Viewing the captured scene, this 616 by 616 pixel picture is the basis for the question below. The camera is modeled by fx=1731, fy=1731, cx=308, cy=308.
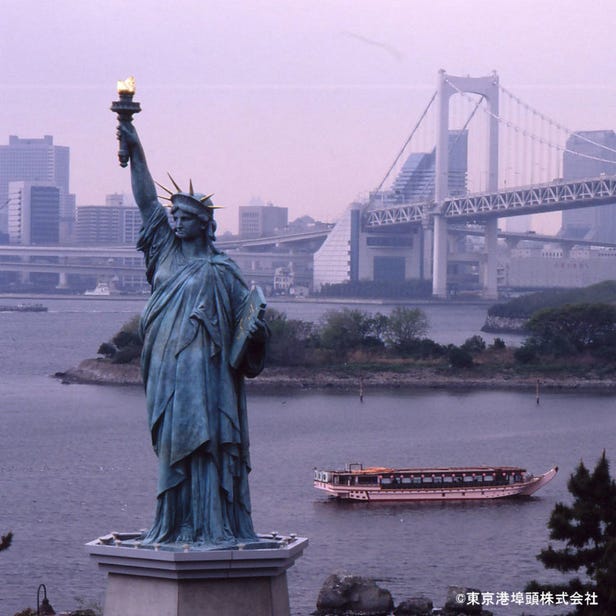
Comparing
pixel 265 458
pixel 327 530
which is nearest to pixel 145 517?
pixel 327 530

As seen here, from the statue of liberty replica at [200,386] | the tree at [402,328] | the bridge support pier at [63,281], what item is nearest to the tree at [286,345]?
the tree at [402,328]

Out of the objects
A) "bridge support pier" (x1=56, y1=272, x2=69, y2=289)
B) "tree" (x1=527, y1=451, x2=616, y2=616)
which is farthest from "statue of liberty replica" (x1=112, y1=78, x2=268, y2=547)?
"bridge support pier" (x1=56, y1=272, x2=69, y2=289)

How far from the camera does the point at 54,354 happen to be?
29797 mm

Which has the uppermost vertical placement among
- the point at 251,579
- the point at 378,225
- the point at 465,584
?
the point at 378,225

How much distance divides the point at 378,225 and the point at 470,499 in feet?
129

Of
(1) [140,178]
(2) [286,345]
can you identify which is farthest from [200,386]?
(2) [286,345]

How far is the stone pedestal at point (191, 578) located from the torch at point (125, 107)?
95 centimetres

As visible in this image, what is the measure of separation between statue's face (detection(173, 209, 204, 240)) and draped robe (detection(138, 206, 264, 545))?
98 millimetres

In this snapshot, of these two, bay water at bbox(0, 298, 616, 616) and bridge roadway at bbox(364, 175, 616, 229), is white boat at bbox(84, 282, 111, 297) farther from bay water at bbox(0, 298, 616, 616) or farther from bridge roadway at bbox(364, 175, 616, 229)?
bay water at bbox(0, 298, 616, 616)

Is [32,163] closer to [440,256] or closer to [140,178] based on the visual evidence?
[440,256]

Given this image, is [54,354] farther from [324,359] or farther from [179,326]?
[179,326]

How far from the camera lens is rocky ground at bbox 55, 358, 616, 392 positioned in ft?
73.5

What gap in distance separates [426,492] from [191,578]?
908cm

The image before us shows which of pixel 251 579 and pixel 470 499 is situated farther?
pixel 470 499
